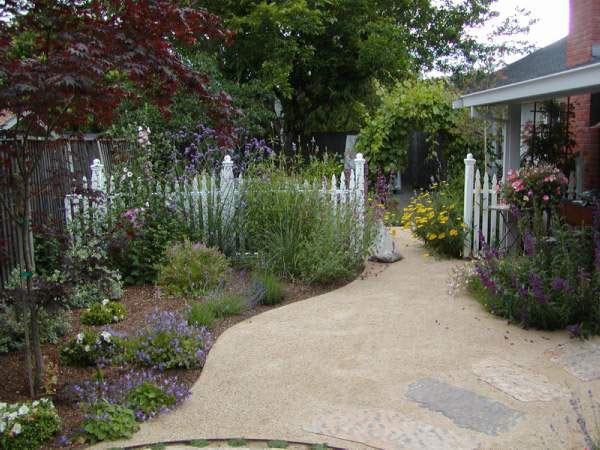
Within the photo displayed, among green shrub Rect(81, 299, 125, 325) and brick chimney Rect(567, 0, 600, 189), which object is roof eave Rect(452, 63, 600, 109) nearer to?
brick chimney Rect(567, 0, 600, 189)

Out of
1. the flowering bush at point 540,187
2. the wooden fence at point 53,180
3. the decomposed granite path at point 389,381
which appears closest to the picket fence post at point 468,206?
the flowering bush at point 540,187

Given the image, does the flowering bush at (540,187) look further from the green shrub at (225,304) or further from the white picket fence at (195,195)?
the green shrub at (225,304)

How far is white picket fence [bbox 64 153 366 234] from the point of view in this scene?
24.6 feet

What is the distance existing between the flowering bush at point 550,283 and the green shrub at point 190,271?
114 inches

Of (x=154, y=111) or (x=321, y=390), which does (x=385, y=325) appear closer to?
(x=321, y=390)

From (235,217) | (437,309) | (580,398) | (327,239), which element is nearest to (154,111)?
Result: (235,217)

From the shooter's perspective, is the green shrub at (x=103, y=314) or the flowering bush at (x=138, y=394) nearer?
the flowering bush at (x=138, y=394)

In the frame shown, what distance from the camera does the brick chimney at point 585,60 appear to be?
9687 mm

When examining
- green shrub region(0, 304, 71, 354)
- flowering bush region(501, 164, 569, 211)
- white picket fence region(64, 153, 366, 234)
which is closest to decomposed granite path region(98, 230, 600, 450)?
green shrub region(0, 304, 71, 354)

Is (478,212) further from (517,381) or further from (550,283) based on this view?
(517,381)

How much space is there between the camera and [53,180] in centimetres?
429

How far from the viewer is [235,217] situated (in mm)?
7988

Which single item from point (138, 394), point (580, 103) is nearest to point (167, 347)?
point (138, 394)

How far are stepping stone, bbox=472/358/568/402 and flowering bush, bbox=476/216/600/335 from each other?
2.94 feet
